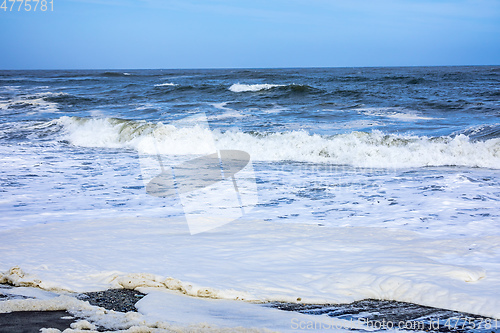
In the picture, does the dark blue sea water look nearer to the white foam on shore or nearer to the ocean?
the ocean

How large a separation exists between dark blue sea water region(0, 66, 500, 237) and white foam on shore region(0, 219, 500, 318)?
22.8 inches

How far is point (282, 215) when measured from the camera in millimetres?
5078

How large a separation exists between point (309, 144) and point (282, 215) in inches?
215

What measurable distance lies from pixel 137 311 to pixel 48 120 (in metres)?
15.4

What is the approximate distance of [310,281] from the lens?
3.10 metres

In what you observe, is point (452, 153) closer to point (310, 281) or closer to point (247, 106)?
point (310, 281)

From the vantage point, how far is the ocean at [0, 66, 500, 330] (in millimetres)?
3080

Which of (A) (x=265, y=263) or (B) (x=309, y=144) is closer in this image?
(A) (x=265, y=263)

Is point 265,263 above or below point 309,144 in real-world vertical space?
below

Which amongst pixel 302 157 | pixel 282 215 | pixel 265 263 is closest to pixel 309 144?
pixel 302 157

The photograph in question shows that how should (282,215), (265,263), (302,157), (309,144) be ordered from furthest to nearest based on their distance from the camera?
1. (309,144)
2. (302,157)
3. (282,215)
4. (265,263)

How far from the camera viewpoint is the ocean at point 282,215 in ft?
10.1

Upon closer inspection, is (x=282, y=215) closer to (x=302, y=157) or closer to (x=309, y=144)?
(x=302, y=157)

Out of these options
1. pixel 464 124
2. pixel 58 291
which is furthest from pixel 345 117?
pixel 58 291
